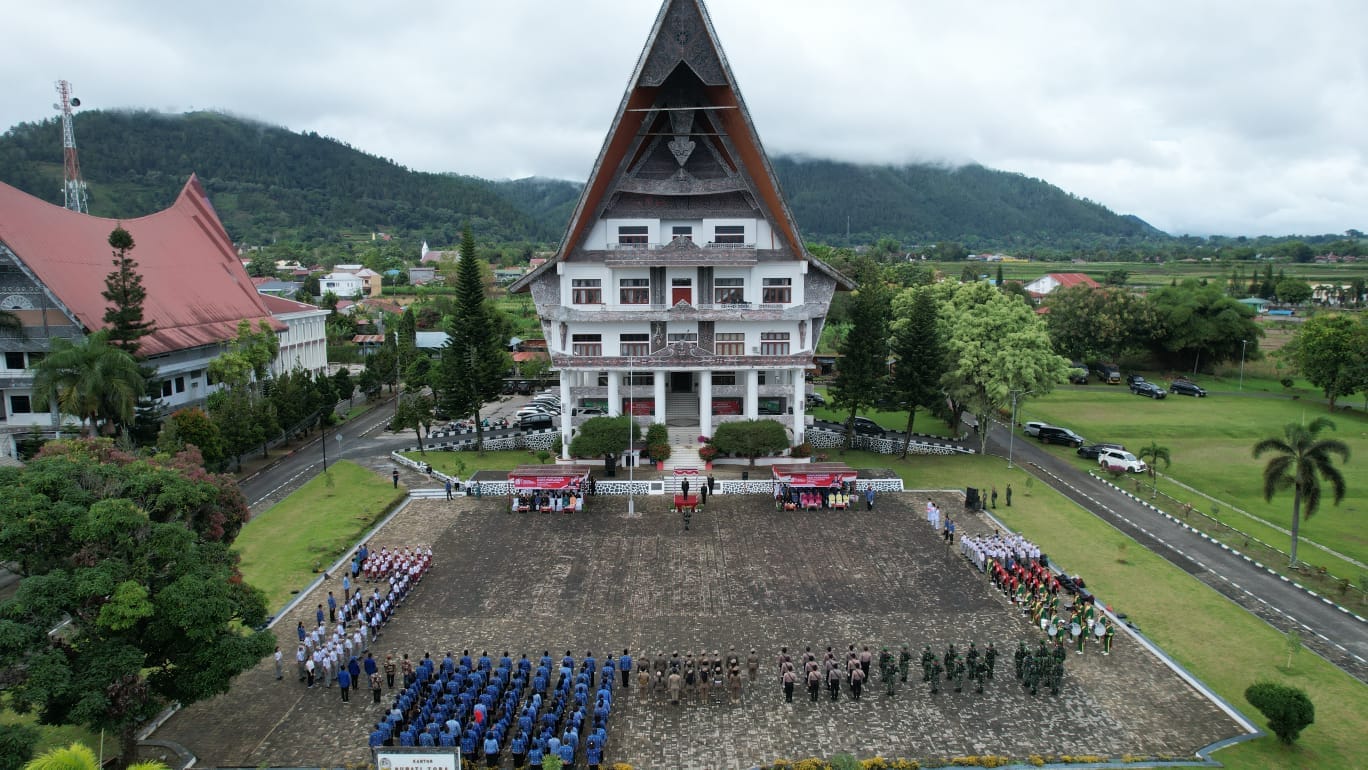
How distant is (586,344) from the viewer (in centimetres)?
4412

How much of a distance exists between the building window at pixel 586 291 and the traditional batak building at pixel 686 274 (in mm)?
60

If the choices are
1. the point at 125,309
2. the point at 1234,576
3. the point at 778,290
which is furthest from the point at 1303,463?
the point at 125,309

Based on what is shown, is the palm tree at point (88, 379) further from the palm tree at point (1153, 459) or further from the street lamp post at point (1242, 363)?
the street lamp post at point (1242, 363)

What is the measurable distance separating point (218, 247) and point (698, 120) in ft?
127

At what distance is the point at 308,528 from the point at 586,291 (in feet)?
61.7

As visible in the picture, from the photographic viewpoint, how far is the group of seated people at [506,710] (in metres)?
16.3

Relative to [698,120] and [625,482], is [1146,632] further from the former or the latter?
[698,120]

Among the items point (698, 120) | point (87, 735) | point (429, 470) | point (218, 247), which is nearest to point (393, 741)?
point (87, 735)

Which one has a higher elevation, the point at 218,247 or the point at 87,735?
the point at 218,247

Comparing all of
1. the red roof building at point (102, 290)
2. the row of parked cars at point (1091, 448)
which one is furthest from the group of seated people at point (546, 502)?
the row of parked cars at point (1091, 448)

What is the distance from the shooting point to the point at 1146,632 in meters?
22.8

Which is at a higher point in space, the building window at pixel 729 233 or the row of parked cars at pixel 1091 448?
the building window at pixel 729 233

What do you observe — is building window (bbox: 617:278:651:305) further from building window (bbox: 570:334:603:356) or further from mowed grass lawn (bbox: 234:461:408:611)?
mowed grass lawn (bbox: 234:461:408:611)

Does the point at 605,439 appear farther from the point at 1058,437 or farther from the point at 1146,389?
the point at 1146,389
